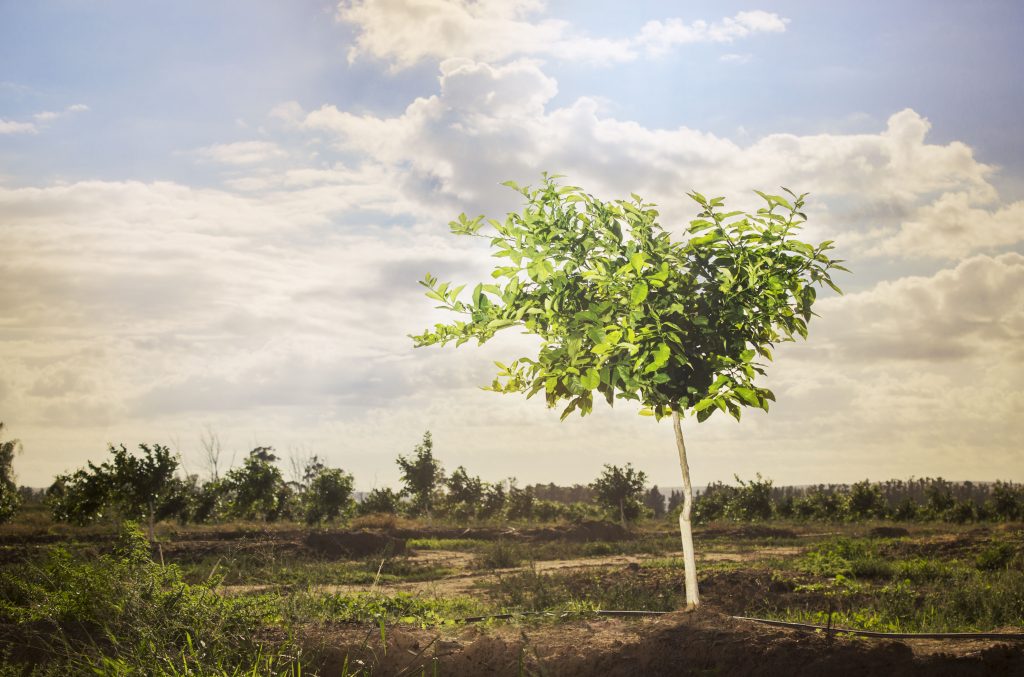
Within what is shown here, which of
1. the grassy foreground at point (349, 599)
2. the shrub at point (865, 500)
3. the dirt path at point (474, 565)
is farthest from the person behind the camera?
the shrub at point (865, 500)

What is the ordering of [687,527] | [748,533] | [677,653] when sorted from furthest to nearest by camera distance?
[748,533], [687,527], [677,653]

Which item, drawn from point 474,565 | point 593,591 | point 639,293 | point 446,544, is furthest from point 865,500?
point 639,293

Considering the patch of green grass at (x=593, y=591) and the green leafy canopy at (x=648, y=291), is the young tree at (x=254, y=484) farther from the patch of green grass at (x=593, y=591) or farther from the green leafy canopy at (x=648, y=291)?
the green leafy canopy at (x=648, y=291)

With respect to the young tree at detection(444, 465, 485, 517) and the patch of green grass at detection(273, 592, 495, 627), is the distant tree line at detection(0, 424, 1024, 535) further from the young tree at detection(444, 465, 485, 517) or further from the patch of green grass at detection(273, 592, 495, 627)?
the patch of green grass at detection(273, 592, 495, 627)

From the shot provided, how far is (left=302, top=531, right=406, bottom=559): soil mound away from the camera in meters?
19.8

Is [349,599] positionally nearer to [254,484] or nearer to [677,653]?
[677,653]

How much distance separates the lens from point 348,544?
2084 centimetres

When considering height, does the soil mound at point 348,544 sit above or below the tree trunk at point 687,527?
below

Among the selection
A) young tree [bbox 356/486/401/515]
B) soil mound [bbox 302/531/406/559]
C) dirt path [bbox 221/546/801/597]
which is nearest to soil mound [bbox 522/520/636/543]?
dirt path [bbox 221/546/801/597]

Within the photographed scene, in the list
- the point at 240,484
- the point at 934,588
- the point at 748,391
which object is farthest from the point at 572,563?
the point at 240,484

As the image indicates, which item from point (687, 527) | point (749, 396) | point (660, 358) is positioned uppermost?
point (660, 358)

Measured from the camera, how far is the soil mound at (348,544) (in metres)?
19.8

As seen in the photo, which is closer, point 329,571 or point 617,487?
point 329,571

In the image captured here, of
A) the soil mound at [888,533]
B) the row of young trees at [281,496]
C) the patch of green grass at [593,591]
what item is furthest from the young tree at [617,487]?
the patch of green grass at [593,591]
